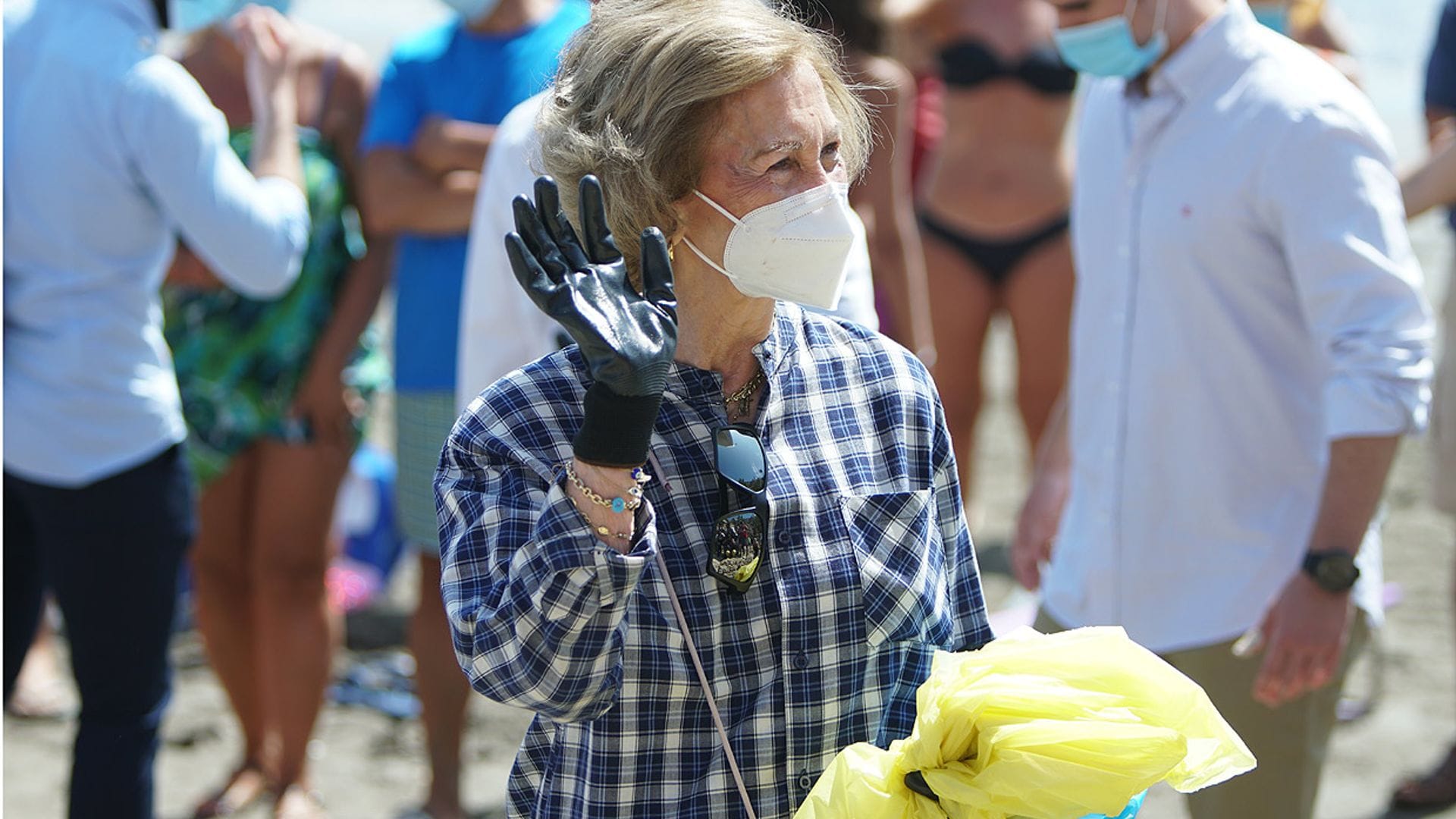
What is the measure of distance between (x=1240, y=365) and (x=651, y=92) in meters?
1.27

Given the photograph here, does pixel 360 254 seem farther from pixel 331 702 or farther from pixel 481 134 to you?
pixel 331 702

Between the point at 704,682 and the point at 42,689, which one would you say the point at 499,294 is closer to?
the point at 704,682

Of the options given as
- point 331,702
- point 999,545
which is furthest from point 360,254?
point 999,545

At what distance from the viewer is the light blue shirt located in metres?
2.86

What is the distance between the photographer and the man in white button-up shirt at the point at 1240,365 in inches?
95.2

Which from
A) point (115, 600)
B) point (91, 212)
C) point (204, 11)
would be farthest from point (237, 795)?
point (204, 11)

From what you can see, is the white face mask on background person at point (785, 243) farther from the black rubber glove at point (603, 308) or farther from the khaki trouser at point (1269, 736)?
the khaki trouser at point (1269, 736)

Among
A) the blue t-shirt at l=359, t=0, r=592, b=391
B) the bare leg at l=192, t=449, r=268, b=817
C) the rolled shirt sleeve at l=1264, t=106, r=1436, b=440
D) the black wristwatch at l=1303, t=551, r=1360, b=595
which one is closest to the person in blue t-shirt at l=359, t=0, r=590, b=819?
the blue t-shirt at l=359, t=0, r=592, b=391

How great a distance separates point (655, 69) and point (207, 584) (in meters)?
2.70

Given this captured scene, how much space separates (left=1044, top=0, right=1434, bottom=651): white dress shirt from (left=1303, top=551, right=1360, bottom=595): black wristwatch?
171 millimetres

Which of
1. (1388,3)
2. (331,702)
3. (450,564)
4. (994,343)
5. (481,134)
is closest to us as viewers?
(450,564)

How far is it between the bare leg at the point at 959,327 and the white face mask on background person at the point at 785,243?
3152mm

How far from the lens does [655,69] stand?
5.76 feet

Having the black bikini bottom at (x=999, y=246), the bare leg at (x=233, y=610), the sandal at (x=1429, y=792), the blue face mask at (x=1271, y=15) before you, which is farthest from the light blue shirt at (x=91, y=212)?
the sandal at (x=1429, y=792)
